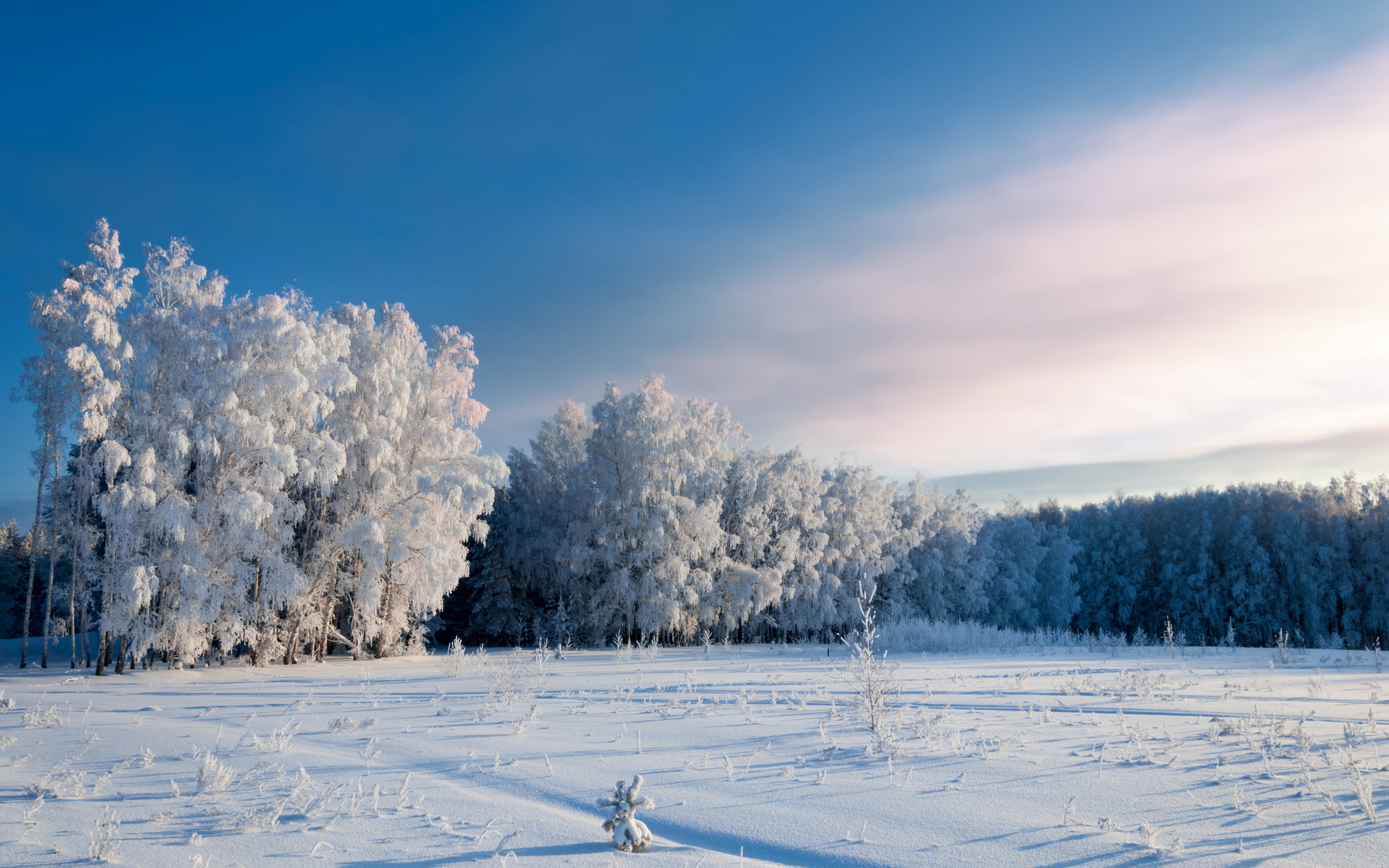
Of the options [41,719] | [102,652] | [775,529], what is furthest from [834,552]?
[41,719]

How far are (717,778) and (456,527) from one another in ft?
66.3

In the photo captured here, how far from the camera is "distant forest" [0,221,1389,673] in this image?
18094 mm

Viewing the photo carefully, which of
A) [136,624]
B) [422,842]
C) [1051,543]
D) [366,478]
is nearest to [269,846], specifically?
[422,842]

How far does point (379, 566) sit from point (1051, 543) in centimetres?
5342

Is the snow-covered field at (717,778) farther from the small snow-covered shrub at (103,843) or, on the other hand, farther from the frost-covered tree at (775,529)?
the frost-covered tree at (775,529)

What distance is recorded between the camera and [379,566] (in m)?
21.4

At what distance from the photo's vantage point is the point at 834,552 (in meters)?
40.2

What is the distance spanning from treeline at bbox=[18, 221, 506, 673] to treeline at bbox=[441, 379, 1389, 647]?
926 centimetres

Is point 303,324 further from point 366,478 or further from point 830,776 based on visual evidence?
point 830,776

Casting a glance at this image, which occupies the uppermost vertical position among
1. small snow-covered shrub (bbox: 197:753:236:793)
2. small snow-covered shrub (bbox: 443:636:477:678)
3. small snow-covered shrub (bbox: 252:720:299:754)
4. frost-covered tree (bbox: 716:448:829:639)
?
frost-covered tree (bbox: 716:448:829:639)

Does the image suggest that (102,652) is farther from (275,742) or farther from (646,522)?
→ (646,522)

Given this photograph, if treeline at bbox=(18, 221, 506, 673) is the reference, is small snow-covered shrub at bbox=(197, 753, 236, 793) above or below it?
below

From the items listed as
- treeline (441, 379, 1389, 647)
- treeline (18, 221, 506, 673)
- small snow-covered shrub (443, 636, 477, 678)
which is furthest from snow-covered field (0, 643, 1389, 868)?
treeline (441, 379, 1389, 647)

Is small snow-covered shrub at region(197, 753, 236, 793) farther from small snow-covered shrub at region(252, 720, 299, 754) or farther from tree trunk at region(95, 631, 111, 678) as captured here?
tree trunk at region(95, 631, 111, 678)
